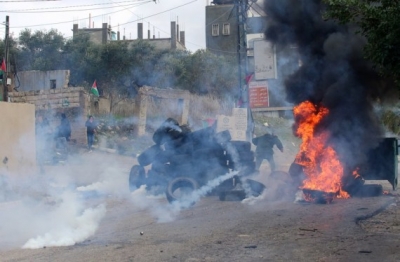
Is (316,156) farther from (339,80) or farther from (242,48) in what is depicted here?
(242,48)

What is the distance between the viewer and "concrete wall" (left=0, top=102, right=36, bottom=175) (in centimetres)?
1248

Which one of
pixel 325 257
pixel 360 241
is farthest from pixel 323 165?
pixel 325 257

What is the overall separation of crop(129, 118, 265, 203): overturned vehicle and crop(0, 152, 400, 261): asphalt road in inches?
15.1

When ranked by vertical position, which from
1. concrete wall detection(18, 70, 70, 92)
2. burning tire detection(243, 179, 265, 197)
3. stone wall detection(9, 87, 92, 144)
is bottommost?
burning tire detection(243, 179, 265, 197)

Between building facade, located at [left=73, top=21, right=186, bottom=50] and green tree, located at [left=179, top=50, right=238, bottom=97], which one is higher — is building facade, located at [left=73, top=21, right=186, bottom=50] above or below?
above

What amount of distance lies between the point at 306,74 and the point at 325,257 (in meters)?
8.38

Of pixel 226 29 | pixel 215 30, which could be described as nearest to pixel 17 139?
pixel 226 29

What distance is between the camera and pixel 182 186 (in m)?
12.3

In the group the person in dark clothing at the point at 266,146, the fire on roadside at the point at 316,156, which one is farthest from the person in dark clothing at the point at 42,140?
the fire on roadside at the point at 316,156

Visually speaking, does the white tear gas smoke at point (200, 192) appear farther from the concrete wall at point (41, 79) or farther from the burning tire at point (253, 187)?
the concrete wall at point (41, 79)

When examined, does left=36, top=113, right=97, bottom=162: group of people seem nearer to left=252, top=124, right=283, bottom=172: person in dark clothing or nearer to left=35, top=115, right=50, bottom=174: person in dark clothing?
left=35, top=115, right=50, bottom=174: person in dark clothing

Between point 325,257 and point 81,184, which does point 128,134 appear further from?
point 325,257

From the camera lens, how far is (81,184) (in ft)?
49.4

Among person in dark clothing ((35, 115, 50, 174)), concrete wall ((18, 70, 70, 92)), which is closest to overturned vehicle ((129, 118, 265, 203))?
person in dark clothing ((35, 115, 50, 174))
